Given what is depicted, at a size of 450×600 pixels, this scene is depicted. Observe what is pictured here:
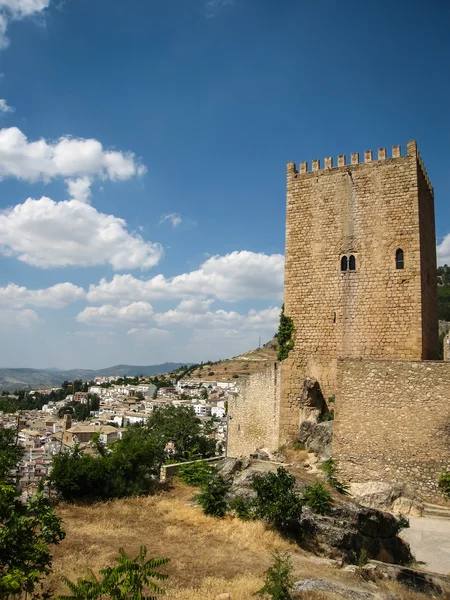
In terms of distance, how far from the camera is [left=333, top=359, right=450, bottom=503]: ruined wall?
13.0 meters

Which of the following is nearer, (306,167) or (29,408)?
(306,167)

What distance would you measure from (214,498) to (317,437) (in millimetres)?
5909

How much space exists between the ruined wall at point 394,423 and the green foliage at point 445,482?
137 millimetres

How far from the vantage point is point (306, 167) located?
18.9m

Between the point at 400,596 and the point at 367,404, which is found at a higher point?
the point at 367,404

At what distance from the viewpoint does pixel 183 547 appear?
894cm

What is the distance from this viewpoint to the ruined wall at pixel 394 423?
12984 mm

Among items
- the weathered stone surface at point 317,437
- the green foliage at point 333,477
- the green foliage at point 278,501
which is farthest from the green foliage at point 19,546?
the weathered stone surface at point 317,437

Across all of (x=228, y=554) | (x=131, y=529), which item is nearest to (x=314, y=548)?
(x=228, y=554)

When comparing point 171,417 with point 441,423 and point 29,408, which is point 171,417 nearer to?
point 441,423

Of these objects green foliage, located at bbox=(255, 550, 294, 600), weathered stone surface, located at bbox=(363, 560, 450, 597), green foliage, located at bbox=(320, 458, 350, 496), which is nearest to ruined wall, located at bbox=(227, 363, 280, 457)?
green foliage, located at bbox=(320, 458, 350, 496)

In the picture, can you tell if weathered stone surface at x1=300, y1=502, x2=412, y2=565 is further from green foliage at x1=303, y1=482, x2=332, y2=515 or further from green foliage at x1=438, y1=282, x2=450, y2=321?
green foliage at x1=438, y1=282, x2=450, y2=321

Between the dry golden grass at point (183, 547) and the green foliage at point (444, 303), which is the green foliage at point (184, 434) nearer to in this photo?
the dry golden grass at point (183, 547)

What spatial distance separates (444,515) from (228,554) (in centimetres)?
703
